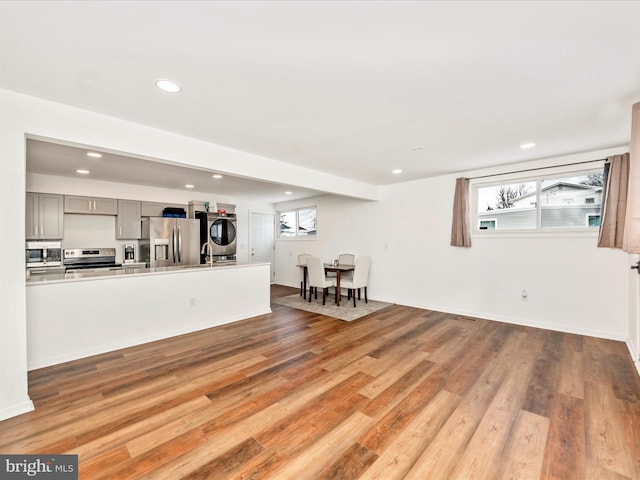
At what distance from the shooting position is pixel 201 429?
193 cm

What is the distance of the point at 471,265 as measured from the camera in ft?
15.4

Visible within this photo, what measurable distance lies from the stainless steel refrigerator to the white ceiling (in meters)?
3.26

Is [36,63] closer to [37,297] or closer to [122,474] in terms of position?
[37,297]

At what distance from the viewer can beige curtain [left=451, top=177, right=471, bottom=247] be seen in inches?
182

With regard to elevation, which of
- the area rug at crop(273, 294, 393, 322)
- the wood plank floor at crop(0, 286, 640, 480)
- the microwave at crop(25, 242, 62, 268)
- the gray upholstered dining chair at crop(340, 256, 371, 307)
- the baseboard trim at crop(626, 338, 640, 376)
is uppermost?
the microwave at crop(25, 242, 62, 268)

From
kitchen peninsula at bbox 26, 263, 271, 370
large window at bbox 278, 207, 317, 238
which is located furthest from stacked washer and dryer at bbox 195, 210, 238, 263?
kitchen peninsula at bbox 26, 263, 271, 370

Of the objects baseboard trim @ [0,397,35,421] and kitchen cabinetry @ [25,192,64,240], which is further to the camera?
kitchen cabinetry @ [25,192,64,240]

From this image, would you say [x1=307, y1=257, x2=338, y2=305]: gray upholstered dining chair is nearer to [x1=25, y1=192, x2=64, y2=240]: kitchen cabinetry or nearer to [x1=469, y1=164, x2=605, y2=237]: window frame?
[x1=469, y1=164, x2=605, y2=237]: window frame

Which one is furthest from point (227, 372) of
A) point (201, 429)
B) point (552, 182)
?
point (552, 182)

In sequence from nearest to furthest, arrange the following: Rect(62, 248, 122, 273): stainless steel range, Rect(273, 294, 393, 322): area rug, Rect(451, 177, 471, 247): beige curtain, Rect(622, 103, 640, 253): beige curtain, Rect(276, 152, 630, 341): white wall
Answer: Rect(622, 103, 640, 253): beige curtain → Rect(276, 152, 630, 341): white wall → Rect(451, 177, 471, 247): beige curtain → Rect(273, 294, 393, 322): area rug → Rect(62, 248, 122, 273): stainless steel range

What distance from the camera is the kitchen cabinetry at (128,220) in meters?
5.39

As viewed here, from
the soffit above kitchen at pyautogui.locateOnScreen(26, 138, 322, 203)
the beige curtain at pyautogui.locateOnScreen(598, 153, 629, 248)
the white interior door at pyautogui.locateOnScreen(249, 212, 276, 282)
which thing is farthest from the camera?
the white interior door at pyautogui.locateOnScreen(249, 212, 276, 282)

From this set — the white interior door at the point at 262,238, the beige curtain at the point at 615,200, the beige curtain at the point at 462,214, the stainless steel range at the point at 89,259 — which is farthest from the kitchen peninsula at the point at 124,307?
the beige curtain at the point at 615,200

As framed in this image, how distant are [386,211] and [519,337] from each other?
3091 mm
